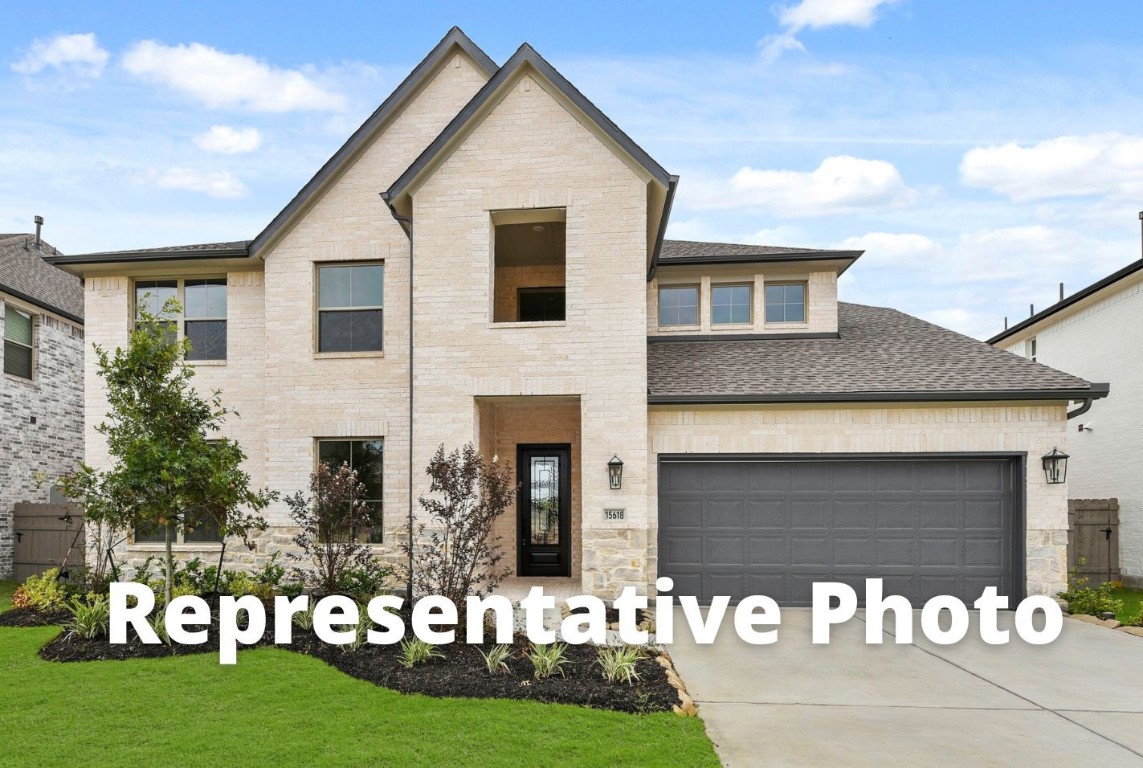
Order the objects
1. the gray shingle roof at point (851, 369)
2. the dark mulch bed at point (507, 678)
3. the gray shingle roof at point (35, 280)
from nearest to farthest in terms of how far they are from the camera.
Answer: the dark mulch bed at point (507, 678)
the gray shingle roof at point (851, 369)
the gray shingle roof at point (35, 280)

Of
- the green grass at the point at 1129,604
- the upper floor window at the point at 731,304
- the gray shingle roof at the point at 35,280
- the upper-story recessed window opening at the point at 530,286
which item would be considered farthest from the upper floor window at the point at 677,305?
the gray shingle roof at the point at 35,280

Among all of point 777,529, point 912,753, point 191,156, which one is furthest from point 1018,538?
point 191,156

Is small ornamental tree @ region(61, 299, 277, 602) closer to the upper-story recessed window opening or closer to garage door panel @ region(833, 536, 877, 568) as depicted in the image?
the upper-story recessed window opening

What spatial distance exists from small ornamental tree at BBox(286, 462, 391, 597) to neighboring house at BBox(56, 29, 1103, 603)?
850 millimetres

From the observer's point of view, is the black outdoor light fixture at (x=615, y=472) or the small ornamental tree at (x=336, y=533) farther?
the black outdoor light fixture at (x=615, y=472)

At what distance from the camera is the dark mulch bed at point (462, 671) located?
20.9 ft

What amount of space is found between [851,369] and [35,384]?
17.5 metres

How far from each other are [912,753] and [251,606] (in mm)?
7801

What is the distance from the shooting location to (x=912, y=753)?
5.43 m

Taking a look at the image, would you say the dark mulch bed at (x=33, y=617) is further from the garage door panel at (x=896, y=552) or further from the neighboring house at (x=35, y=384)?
the garage door panel at (x=896, y=552)

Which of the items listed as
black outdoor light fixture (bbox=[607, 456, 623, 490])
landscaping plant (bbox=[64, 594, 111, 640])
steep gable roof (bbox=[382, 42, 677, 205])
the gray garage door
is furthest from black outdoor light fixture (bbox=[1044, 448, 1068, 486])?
landscaping plant (bbox=[64, 594, 111, 640])

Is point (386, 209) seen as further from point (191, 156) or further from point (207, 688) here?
point (191, 156)

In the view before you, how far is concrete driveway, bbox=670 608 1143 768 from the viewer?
5.46 metres

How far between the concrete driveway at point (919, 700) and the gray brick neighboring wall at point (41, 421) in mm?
14823
